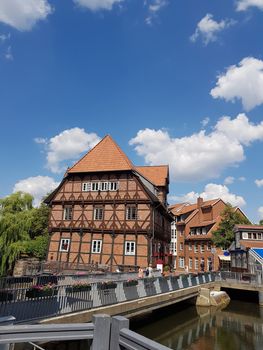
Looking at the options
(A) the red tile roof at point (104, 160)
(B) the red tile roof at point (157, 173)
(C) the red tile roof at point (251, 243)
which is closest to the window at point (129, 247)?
(A) the red tile roof at point (104, 160)

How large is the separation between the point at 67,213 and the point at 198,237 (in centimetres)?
2286

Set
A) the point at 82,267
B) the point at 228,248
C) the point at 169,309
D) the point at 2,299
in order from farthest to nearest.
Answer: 1. the point at 228,248
2. the point at 82,267
3. the point at 169,309
4. the point at 2,299

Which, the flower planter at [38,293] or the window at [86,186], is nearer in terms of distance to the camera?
the flower planter at [38,293]

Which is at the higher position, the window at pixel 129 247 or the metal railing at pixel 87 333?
the window at pixel 129 247

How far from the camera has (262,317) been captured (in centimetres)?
2339

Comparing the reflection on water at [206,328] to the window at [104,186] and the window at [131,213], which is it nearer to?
the window at [131,213]

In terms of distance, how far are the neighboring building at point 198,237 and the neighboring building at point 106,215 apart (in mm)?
12264

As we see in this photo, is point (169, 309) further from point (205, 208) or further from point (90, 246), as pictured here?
point (205, 208)

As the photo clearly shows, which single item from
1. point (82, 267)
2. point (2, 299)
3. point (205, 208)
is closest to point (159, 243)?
point (82, 267)

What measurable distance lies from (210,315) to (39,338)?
24653 mm

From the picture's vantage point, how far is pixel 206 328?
19.7m

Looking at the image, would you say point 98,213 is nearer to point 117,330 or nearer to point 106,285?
point 106,285

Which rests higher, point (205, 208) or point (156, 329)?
point (205, 208)

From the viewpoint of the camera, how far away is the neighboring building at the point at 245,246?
33.3 m
